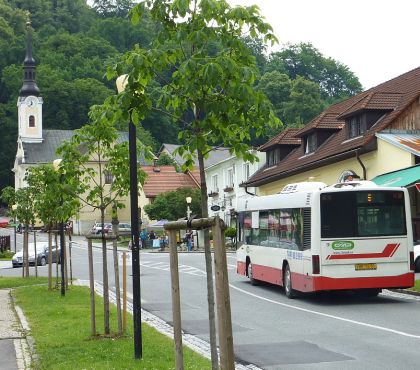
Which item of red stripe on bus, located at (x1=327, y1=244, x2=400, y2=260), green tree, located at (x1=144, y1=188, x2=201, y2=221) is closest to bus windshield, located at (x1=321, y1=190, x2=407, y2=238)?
red stripe on bus, located at (x1=327, y1=244, x2=400, y2=260)

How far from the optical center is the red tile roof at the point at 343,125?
37.1 metres

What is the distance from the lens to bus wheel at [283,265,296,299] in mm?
22391

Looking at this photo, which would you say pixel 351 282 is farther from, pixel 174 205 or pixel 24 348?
pixel 174 205

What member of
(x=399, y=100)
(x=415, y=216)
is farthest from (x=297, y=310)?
(x=399, y=100)

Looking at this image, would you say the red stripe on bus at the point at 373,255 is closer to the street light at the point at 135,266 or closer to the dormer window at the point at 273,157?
the street light at the point at 135,266

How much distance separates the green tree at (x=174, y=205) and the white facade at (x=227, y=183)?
1502mm

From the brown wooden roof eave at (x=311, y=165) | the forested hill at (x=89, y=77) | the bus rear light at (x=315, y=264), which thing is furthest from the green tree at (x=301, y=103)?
the bus rear light at (x=315, y=264)

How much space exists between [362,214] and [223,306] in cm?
1428

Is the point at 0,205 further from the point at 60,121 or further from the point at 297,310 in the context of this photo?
the point at 297,310

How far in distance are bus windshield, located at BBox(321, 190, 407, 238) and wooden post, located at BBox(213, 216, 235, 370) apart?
13588mm

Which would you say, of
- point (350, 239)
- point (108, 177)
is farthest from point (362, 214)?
point (108, 177)

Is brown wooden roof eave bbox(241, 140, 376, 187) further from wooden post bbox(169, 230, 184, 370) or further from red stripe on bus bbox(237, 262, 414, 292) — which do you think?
wooden post bbox(169, 230, 184, 370)

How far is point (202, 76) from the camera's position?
786 centimetres

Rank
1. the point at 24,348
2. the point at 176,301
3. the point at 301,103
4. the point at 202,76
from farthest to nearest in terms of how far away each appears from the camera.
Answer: the point at 301,103, the point at 24,348, the point at 176,301, the point at 202,76
